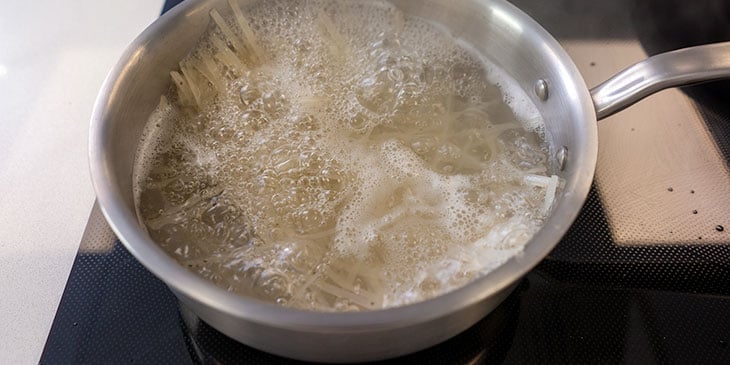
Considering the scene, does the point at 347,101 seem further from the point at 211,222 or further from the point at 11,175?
the point at 11,175

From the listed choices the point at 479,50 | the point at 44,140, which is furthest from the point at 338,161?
the point at 44,140

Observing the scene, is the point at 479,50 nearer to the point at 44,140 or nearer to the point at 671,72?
the point at 671,72

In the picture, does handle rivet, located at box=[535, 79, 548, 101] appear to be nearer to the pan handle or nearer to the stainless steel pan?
the stainless steel pan

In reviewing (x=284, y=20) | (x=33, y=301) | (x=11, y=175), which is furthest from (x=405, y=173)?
(x=11, y=175)

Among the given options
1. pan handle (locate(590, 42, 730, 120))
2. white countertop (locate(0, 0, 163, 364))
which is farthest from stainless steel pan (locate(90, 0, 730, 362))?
white countertop (locate(0, 0, 163, 364))

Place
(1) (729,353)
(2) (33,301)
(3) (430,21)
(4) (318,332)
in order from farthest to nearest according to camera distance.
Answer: (3) (430,21), (2) (33,301), (1) (729,353), (4) (318,332)

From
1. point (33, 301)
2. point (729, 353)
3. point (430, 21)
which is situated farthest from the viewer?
point (430, 21)
